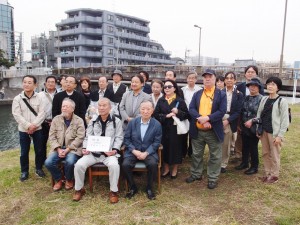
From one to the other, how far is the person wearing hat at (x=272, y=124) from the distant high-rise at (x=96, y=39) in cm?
4769

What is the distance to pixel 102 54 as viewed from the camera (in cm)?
4994

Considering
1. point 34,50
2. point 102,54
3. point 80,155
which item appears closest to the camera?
point 80,155

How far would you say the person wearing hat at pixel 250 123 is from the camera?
431 centimetres

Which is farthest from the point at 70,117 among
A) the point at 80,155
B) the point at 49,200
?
the point at 49,200

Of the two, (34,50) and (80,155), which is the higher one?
(34,50)

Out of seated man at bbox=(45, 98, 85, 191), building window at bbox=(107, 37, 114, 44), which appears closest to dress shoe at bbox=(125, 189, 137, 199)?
seated man at bbox=(45, 98, 85, 191)

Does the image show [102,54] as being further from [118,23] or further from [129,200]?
[129,200]

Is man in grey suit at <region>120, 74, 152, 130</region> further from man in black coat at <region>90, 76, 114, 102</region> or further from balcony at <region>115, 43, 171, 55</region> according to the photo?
balcony at <region>115, 43, 171, 55</region>

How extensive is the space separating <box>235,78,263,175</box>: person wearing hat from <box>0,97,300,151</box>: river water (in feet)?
36.5

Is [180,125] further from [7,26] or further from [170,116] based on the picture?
[7,26]

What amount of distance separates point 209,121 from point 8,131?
18.3 metres

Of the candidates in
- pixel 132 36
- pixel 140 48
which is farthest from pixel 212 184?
pixel 140 48

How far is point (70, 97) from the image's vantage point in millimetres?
4473

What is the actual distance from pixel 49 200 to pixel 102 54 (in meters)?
48.6
